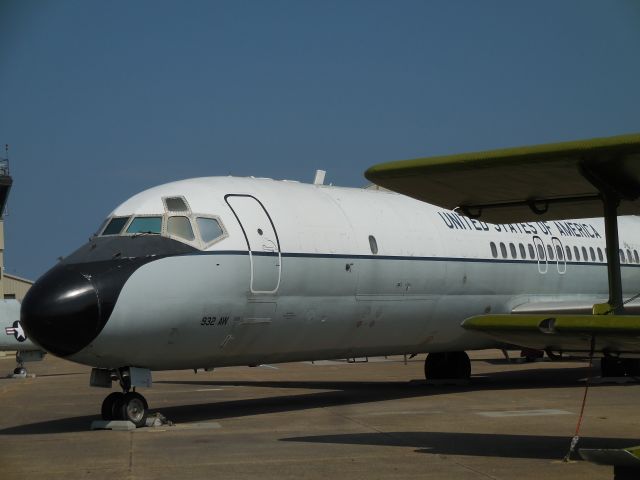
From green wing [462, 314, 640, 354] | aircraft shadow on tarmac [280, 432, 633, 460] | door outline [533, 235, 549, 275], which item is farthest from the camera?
door outline [533, 235, 549, 275]

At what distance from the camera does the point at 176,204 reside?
14883 millimetres

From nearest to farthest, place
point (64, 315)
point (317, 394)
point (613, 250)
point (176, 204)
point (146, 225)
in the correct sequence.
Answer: point (613, 250) → point (64, 315) → point (146, 225) → point (176, 204) → point (317, 394)

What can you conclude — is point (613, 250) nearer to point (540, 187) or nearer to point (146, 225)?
point (540, 187)

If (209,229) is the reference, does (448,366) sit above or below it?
below

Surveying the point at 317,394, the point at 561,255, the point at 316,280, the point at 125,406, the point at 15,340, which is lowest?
the point at 317,394

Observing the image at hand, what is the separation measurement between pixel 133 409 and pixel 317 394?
616cm

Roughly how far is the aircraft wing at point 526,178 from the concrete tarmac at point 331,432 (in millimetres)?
2583

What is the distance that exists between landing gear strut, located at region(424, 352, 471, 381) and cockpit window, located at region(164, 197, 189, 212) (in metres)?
8.11

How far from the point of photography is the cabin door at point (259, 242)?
48.6ft

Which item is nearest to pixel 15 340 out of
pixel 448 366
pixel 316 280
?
pixel 448 366

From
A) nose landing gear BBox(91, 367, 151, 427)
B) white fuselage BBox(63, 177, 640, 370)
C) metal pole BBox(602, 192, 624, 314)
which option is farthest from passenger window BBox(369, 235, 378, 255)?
metal pole BBox(602, 192, 624, 314)

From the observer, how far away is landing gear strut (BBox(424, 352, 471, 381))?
21.0m

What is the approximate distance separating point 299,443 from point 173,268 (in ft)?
10.4

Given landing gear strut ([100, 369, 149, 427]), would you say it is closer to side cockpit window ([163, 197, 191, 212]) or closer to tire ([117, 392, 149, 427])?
tire ([117, 392, 149, 427])
